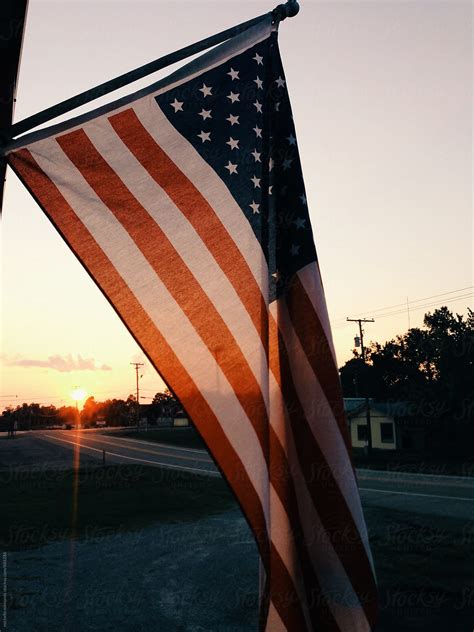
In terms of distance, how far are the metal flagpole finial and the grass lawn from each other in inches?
498

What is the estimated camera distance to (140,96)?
2.88m

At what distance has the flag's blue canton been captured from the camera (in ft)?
9.20

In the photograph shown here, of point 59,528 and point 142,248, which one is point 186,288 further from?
point 59,528

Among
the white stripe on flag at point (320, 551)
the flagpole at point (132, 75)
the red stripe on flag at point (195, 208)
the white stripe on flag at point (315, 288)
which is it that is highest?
the flagpole at point (132, 75)

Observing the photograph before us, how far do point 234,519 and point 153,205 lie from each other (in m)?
14.4

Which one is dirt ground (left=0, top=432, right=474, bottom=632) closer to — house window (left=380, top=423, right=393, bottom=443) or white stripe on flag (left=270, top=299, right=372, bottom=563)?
white stripe on flag (left=270, top=299, right=372, bottom=563)

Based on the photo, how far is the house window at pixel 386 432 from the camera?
46.5m

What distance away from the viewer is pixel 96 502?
18.5 m

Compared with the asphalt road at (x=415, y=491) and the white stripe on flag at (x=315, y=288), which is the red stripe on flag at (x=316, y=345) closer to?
the white stripe on flag at (x=315, y=288)

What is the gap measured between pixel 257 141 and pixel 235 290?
859mm

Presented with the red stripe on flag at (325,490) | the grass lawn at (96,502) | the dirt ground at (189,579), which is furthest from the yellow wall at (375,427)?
the red stripe on flag at (325,490)

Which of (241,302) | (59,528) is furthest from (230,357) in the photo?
(59,528)

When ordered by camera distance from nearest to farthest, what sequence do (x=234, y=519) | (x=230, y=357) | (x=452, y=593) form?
(x=230, y=357) → (x=452, y=593) → (x=234, y=519)

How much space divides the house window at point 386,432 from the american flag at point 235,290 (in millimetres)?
46656
